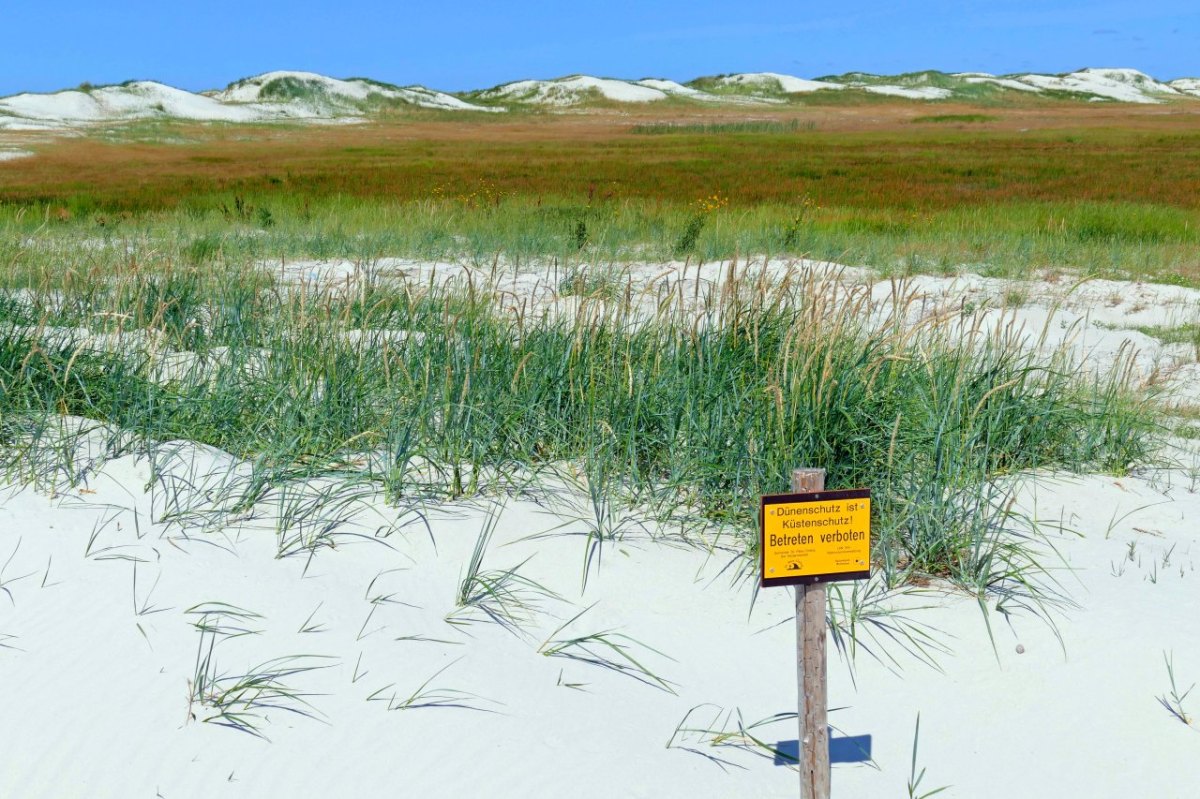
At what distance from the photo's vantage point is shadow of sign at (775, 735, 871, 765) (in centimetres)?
275

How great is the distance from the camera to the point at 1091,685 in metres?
3.07

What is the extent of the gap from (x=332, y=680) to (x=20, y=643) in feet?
2.96

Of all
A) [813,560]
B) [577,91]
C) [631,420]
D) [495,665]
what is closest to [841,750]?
[813,560]

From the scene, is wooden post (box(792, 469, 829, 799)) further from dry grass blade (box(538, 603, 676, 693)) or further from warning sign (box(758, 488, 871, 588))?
dry grass blade (box(538, 603, 676, 693))

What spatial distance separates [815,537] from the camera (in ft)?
8.11

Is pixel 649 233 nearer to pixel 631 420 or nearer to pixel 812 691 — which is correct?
pixel 631 420

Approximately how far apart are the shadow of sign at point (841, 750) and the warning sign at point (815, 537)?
1.91 ft

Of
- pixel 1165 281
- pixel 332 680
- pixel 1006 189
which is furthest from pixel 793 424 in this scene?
pixel 1006 189

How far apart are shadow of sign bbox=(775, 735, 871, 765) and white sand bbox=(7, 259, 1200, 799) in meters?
0.02

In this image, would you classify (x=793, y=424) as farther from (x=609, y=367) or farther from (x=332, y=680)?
(x=332, y=680)

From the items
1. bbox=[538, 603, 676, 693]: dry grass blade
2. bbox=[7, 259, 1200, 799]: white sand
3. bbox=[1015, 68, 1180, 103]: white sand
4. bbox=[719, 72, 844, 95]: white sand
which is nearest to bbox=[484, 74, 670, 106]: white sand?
bbox=[719, 72, 844, 95]: white sand

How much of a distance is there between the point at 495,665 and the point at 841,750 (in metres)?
1.00

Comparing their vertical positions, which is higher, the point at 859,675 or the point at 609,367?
the point at 609,367

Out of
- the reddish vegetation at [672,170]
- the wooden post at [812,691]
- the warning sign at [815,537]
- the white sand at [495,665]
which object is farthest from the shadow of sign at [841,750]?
the reddish vegetation at [672,170]
